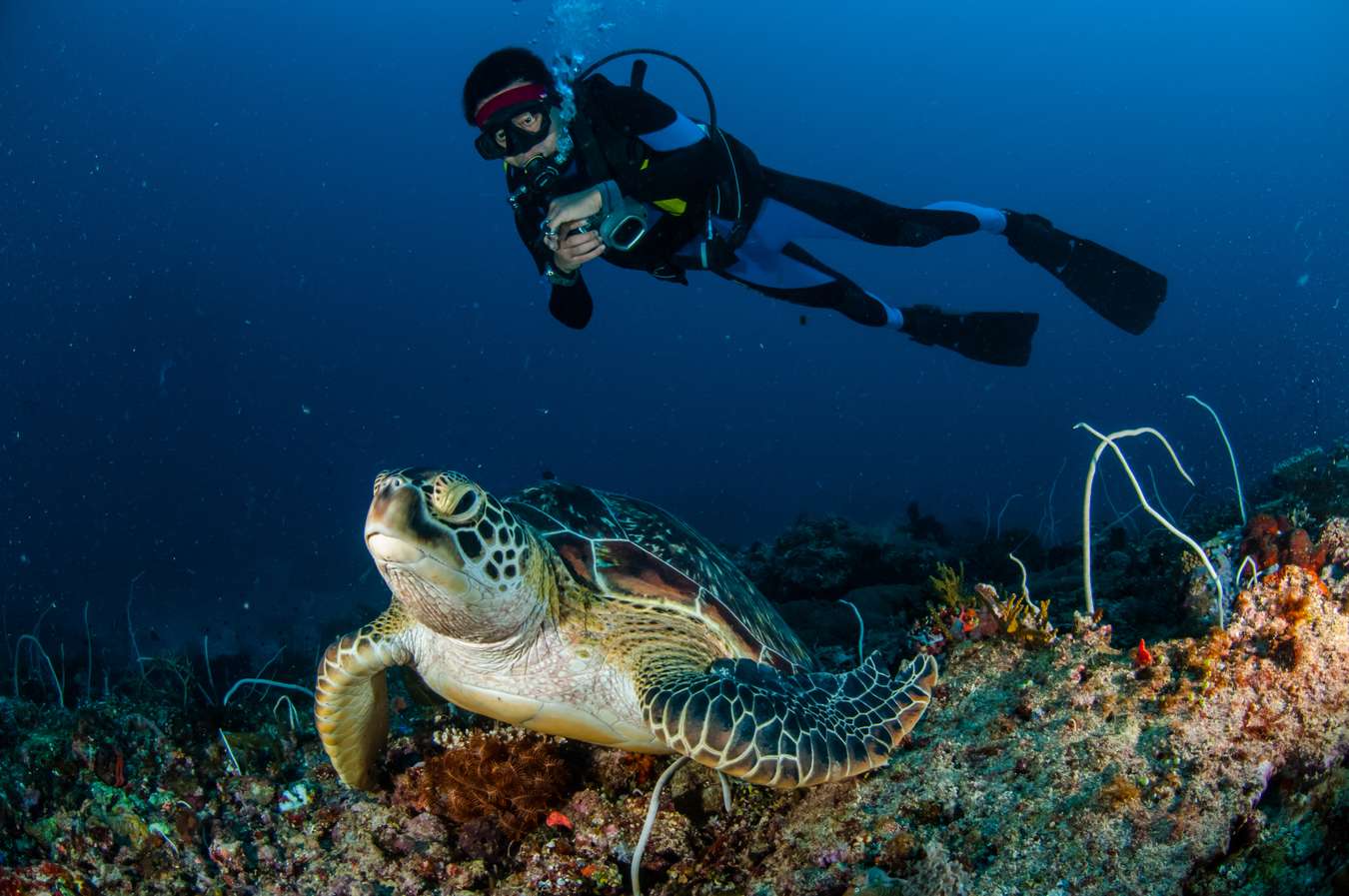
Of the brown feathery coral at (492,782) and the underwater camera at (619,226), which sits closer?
the brown feathery coral at (492,782)

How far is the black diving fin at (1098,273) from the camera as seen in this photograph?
567cm

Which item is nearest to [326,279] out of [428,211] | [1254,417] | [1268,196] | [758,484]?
[428,211]

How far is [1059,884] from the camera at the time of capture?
139 centimetres

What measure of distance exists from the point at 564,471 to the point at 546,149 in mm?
40717

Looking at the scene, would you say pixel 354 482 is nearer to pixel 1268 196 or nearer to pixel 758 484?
pixel 758 484

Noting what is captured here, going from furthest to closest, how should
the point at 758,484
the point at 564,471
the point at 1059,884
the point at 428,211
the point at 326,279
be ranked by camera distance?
the point at 428,211 < the point at 326,279 < the point at 564,471 < the point at 758,484 < the point at 1059,884

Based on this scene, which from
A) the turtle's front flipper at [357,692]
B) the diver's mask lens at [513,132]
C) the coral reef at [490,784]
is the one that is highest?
the diver's mask lens at [513,132]

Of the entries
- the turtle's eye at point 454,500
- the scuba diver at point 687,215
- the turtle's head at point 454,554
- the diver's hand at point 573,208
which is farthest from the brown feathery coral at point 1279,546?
the diver's hand at point 573,208

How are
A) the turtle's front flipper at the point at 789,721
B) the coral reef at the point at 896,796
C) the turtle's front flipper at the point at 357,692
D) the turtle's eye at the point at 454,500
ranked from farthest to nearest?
the turtle's front flipper at the point at 357,692 < the turtle's eye at the point at 454,500 < the turtle's front flipper at the point at 789,721 < the coral reef at the point at 896,796

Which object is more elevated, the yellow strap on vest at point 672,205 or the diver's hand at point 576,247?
the yellow strap on vest at point 672,205

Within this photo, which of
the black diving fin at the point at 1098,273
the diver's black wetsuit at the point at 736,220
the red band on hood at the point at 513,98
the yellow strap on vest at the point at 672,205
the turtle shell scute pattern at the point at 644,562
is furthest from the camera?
the black diving fin at the point at 1098,273

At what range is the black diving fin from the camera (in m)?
5.67

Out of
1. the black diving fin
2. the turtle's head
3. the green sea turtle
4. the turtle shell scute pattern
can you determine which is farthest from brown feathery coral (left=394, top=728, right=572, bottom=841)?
the black diving fin

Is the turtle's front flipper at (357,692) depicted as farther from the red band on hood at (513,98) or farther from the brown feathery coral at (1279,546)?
the brown feathery coral at (1279,546)
